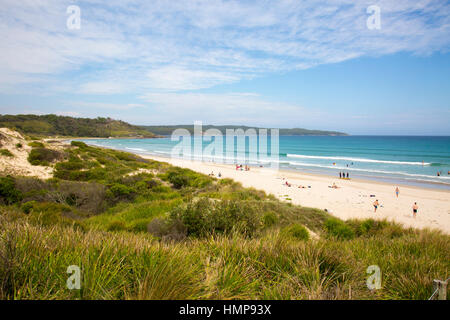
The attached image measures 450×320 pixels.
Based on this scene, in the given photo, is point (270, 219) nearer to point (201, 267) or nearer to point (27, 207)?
point (201, 267)

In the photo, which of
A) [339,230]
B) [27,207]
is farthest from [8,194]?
[339,230]

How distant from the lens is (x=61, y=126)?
394 ft

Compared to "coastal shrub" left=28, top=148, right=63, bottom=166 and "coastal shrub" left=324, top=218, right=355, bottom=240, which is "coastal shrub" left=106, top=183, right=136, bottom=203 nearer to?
"coastal shrub" left=28, top=148, right=63, bottom=166

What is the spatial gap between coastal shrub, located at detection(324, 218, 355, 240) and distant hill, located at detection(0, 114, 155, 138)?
8633 cm

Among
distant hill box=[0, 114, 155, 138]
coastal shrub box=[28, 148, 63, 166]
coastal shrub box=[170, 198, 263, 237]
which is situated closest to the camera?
coastal shrub box=[170, 198, 263, 237]

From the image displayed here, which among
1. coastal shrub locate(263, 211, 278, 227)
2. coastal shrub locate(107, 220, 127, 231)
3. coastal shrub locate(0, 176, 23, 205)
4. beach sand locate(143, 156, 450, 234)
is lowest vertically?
beach sand locate(143, 156, 450, 234)

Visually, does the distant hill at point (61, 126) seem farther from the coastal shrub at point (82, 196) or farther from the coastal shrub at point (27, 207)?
the coastal shrub at point (27, 207)

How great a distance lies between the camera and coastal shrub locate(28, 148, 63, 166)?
60.5 ft

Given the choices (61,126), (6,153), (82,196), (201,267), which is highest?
(61,126)

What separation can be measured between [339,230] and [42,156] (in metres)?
21.4

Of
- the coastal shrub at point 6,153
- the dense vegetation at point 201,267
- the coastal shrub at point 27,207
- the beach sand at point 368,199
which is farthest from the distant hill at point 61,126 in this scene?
the dense vegetation at point 201,267

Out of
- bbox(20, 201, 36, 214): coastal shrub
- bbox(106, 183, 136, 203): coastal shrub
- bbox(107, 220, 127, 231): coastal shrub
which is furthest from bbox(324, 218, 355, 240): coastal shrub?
bbox(20, 201, 36, 214): coastal shrub
